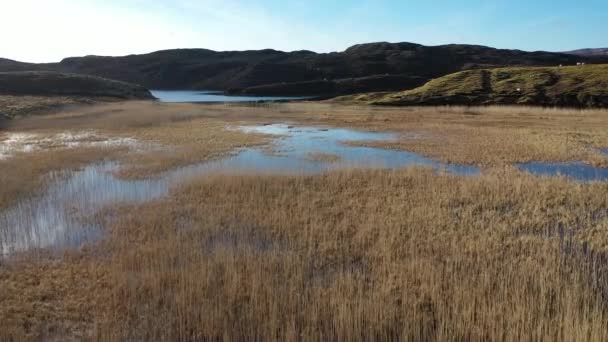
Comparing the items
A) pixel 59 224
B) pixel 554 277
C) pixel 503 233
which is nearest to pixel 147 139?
pixel 59 224

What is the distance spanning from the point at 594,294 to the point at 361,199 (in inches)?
361

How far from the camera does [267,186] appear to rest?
19688 millimetres

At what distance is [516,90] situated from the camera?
8300 centimetres

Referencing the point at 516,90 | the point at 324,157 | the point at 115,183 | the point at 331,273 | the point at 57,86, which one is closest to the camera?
the point at 331,273

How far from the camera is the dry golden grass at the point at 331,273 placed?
27.1 ft

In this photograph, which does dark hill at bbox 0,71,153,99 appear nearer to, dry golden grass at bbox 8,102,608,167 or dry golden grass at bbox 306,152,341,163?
dry golden grass at bbox 8,102,608,167

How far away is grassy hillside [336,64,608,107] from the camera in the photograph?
7344 centimetres

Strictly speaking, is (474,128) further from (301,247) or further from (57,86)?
(57,86)

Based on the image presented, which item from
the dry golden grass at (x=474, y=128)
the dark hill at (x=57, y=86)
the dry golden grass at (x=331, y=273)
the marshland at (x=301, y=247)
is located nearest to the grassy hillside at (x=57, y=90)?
the dark hill at (x=57, y=86)

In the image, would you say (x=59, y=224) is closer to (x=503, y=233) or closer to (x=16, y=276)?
(x=16, y=276)

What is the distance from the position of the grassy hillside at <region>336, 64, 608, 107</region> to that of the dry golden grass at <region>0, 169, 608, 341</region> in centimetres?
6458

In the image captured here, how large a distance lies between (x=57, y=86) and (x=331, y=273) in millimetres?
93479

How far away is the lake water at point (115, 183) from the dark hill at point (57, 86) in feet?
207

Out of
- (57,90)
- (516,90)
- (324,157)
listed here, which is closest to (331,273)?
(324,157)
